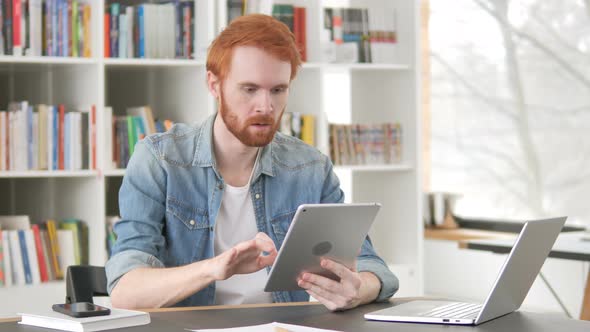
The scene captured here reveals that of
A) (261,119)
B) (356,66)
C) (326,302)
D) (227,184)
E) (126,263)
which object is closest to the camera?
(326,302)

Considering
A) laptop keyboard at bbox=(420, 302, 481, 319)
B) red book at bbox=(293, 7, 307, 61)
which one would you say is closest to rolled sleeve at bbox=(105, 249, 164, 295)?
laptop keyboard at bbox=(420, 302, 481, 319)

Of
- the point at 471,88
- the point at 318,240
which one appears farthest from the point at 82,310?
the point at 471,88

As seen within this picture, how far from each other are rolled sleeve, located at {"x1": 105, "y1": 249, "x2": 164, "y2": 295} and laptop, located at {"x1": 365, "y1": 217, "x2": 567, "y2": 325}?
55cm

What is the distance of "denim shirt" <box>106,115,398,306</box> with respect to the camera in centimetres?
220

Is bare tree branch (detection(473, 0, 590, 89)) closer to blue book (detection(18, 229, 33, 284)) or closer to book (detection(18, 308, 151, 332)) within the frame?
blue book (detection(18, 229, 33, 284))

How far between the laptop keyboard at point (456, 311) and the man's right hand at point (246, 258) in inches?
13.3

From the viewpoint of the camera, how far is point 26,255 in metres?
3.70

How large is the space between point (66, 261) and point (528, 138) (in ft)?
9.84

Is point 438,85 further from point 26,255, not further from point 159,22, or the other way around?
point 26,255

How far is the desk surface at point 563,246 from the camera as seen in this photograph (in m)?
3.67

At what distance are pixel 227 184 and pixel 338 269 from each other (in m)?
0.55

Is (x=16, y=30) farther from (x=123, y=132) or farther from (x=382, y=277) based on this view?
(x=382, y=277)

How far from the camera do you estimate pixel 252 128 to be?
7.49 feet

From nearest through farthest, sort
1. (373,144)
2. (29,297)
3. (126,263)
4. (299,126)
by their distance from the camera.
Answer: (126,263)
(29,297)
(299,126)
(373,144)
